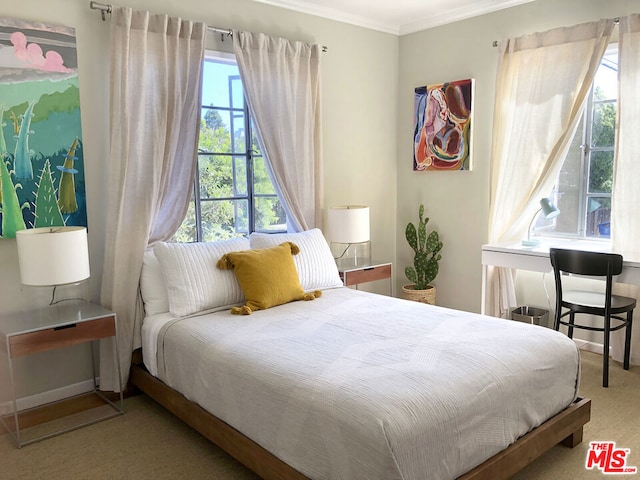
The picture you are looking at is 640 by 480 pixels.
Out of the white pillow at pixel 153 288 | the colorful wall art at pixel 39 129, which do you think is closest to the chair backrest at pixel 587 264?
the white pillow at pixel 153 288

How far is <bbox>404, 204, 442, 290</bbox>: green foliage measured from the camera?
467 centimetres

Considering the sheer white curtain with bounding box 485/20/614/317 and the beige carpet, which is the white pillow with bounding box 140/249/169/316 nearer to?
the beige carpet

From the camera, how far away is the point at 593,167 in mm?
3959

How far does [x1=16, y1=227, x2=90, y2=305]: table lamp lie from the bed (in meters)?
0.52

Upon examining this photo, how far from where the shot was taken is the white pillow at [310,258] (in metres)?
3.58

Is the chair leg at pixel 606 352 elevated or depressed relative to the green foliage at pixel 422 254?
depressed

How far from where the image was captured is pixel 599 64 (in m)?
3.65

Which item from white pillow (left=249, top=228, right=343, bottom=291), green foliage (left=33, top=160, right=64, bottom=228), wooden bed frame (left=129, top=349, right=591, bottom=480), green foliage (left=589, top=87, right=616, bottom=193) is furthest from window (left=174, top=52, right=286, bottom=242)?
green foliage (left=589, top=87, right=616, bottom=193)

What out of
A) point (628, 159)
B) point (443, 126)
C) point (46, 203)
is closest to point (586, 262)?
point (628, 159)

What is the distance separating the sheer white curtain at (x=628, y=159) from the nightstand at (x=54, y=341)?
324 centimetres

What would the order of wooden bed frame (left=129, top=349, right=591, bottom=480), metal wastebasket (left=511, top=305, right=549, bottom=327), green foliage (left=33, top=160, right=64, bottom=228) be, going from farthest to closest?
1. metal wastebasket (left=511, top=305, right=549, bottom=327)
2. green foliage (left=33, top=160, right=64, bottom=228)
3. wooden bed frame (left=129, top=349, right=591, bottom=480)

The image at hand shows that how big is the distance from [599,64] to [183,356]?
3257 mm

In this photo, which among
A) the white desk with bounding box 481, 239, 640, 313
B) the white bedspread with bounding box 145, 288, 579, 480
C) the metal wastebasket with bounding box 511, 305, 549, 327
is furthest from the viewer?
the metal wastebasket with bounding box 511, 305, 549, 327

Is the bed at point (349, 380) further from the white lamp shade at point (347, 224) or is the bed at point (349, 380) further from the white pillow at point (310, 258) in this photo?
the white lamp shade at point (347, 224)
